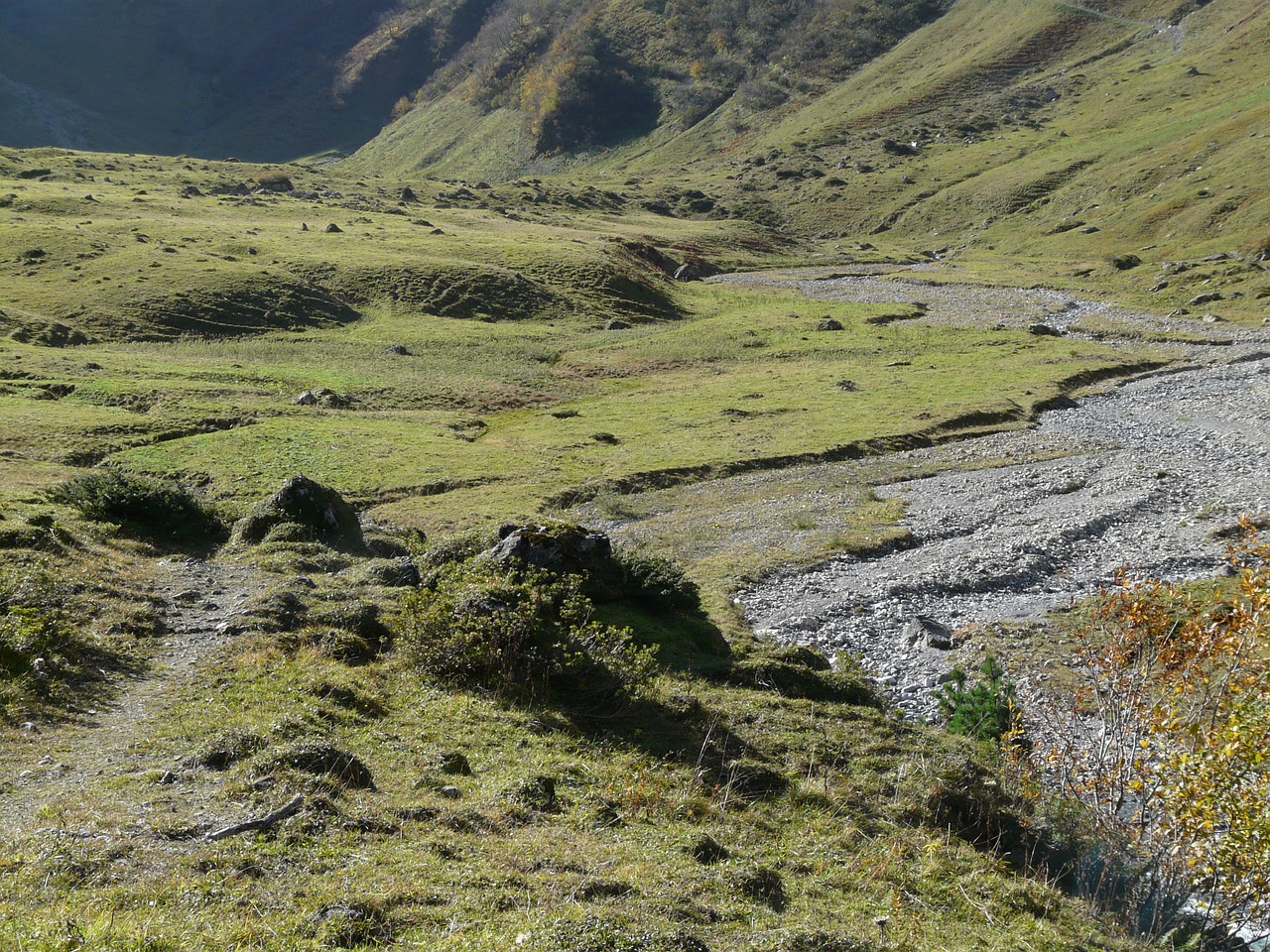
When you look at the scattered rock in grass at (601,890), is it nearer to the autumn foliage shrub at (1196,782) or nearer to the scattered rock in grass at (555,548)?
the autumn foliage shrub at (1196,782)

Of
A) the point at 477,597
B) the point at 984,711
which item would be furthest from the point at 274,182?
the point at 984,711

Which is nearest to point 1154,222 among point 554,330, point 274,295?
point 554,330

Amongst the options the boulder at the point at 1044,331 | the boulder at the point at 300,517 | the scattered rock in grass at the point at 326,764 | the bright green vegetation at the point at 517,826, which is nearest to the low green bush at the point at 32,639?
the bright green vegetation at the point at 517,826

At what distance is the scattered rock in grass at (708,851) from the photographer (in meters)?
11.0

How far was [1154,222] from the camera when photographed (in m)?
115

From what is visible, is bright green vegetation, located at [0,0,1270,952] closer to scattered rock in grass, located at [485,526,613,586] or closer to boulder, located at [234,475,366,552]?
scattered rock in grass, located at [485,526,613,586]

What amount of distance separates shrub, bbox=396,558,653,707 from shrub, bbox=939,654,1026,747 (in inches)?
279

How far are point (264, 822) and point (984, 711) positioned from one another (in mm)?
14570

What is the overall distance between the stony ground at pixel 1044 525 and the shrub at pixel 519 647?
8.69 metres

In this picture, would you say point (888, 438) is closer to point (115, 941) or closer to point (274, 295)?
point (115, 941)

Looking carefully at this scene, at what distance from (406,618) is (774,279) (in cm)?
11909

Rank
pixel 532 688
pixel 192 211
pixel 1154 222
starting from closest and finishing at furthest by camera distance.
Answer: pixel 532 688, pixel 1154 222, pixel 192 211

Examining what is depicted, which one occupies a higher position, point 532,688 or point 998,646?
point 532,688

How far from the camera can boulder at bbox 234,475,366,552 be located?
2784 centimetres
